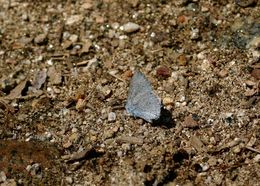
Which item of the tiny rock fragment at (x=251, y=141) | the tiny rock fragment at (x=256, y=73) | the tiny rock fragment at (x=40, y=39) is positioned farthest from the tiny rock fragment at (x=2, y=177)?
the tiny rock fragment at (x=256, y=73)

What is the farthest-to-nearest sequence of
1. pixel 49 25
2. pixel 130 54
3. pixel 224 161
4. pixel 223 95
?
1. pixel 49 25
2. pixel 130 54
3. pixel 223 95
4. pixel 224 161

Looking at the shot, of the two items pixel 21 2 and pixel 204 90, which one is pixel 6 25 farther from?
pixel 204 90

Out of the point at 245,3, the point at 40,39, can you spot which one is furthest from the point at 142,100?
the point at 245,3

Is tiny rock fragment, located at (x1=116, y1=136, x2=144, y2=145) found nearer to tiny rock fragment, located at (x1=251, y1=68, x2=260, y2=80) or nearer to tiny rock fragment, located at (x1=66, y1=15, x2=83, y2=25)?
tiny rock fragment, located at (x1=251, y1=68, x2=260, y2=80)

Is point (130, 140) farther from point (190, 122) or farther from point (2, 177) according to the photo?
point (2, 177)

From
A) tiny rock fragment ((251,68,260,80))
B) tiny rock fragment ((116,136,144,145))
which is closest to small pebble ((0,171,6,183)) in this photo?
tiny rock fragment ((116,136,144,145))

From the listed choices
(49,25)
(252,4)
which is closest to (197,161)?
(252,4)
